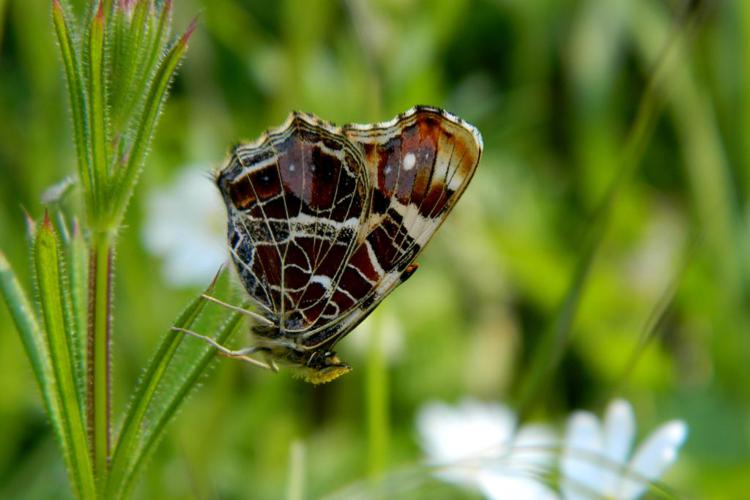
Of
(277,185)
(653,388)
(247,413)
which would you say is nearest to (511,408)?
(653,388)

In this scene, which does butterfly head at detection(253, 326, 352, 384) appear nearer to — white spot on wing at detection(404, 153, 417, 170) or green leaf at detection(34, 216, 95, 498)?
white spot on wing at detection(404, 153, 417, 170)

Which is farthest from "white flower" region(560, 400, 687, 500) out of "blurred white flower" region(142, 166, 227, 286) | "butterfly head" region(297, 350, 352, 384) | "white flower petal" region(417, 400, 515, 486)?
"blurred white flower" region(142, 166, 227, 286)

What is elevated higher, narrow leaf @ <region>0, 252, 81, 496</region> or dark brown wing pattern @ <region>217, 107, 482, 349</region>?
dark brown wing pattern @ <region>217, 107, 482, 349</region>

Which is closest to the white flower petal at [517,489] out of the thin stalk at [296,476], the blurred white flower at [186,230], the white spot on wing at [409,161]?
the thin stalk at [296,476]

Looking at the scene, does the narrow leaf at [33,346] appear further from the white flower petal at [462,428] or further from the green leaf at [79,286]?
the white flower petal at [462,428]

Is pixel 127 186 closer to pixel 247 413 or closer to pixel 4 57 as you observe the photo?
pixel 247 413

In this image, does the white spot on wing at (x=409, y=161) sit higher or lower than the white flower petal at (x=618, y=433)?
higher

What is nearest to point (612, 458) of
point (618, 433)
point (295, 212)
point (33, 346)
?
point (618, 433)
